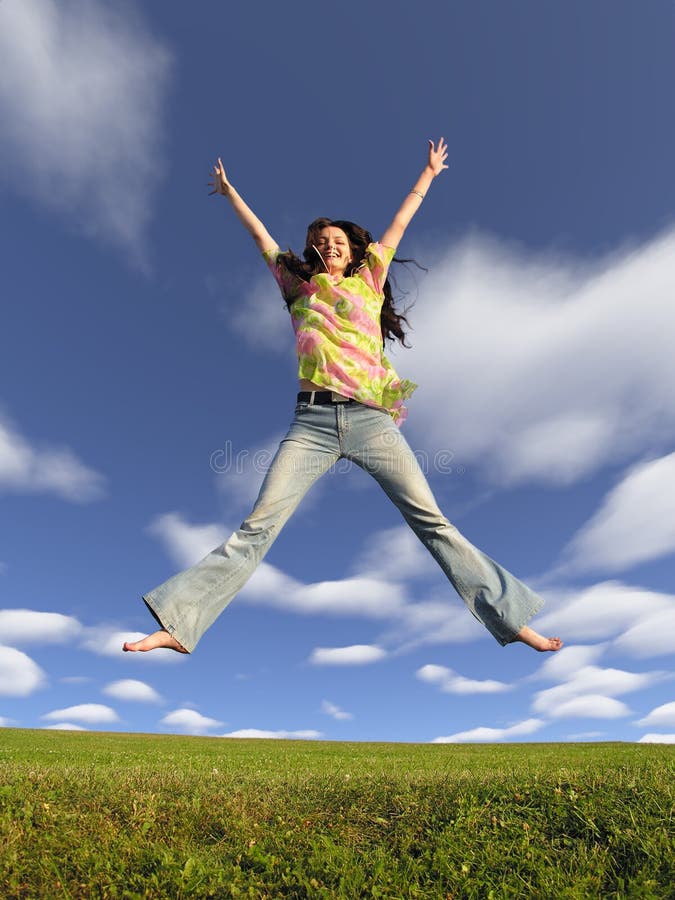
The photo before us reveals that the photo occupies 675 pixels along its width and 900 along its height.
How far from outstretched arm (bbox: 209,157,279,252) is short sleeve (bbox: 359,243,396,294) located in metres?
1.05

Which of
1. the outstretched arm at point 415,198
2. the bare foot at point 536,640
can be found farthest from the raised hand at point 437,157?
the bare foot at point 536,640

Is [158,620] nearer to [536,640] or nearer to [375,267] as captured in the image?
[536,640]

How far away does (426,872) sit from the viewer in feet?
14.0

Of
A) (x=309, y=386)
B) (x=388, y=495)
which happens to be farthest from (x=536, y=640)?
(x=309, y=386)

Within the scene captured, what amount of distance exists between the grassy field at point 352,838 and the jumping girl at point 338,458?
1.31 meters

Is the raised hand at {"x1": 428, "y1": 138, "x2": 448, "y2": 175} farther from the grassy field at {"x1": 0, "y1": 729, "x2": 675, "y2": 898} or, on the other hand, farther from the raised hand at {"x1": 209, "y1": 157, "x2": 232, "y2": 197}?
the grassy field at {"x1": 0, "y1": 729, "x2": 675, "y2": 898}

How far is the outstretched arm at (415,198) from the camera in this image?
7.56 meters

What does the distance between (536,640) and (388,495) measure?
192cm

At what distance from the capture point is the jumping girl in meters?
6.04

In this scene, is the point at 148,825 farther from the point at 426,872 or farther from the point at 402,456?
the point at 402,456

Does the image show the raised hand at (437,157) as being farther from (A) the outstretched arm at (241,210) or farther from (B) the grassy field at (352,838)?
(B) the grassy field at (352,838)

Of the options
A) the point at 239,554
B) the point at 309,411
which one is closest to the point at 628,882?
the point at 239,554

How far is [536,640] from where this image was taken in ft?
21.1

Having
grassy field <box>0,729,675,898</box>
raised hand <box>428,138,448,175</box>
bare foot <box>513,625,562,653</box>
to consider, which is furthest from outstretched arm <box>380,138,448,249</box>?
grassy field <box>0,729,675,898</box>
